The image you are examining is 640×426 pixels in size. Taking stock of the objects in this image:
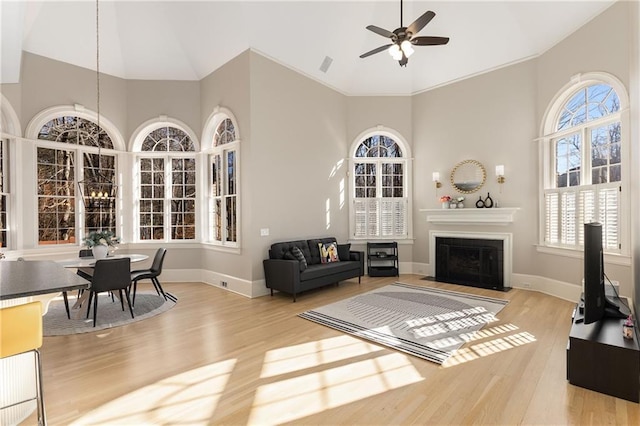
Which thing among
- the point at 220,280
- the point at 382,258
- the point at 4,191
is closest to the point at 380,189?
the point at 382,258

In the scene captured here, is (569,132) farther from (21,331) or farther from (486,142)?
(21,331)

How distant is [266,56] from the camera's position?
18.8ft

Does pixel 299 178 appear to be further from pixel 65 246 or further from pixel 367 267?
pixel 65 246

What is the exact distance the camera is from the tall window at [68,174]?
5.90m

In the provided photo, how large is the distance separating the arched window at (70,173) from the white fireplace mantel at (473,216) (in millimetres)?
6382

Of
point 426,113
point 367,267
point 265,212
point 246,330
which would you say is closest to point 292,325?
point 246,330

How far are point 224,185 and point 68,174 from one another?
9.79 ft

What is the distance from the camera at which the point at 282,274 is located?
5289 millimetres

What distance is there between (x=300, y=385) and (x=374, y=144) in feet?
19.4

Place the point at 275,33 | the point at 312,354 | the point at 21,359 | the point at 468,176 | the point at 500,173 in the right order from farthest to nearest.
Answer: the point at 468,176, the point at 500,173, the point at 275,33, the point at 312,354, the point at 21,359

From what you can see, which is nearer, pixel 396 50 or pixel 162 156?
pixel 396 50

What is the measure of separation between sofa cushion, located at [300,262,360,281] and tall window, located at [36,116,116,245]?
4.30m

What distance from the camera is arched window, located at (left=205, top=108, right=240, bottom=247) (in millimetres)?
6025

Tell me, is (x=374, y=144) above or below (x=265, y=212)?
above
